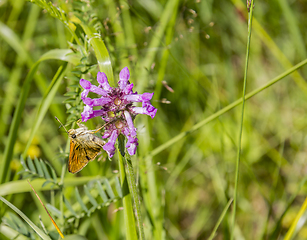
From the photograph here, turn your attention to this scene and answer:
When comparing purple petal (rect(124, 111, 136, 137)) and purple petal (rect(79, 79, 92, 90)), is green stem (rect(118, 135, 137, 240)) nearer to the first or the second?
purple petal (rect(124, 111, 136, 137))

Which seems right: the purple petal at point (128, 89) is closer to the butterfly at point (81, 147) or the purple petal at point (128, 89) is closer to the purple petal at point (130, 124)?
the purple petal at point (130, 124)

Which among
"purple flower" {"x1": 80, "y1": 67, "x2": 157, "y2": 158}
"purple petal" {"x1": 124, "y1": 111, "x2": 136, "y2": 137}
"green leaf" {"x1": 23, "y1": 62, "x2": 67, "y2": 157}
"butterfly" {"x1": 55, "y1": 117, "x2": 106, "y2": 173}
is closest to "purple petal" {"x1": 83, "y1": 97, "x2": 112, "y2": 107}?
"purple flower" {"x1": 80, "y1": 67, "x2": 157, "y2": 158}

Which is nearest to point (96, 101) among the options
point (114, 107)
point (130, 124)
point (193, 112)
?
point (114, 107)

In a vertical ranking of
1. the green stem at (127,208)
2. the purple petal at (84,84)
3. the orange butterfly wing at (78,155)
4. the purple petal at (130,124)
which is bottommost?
the green stem at (127,208)

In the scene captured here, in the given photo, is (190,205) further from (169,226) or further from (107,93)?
(107,93)

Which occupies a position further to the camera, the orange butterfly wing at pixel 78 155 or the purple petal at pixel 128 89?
the orange butterfly wing at pixel 78 155

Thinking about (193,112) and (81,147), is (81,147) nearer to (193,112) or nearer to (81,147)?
(81,147)

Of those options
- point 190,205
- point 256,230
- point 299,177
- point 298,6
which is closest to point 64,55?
point 190,205

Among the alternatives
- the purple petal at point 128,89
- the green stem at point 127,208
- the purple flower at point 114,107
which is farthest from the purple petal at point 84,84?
the green stem at point 127,208
